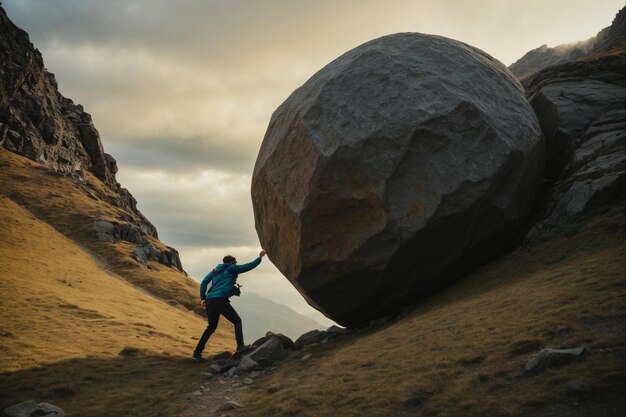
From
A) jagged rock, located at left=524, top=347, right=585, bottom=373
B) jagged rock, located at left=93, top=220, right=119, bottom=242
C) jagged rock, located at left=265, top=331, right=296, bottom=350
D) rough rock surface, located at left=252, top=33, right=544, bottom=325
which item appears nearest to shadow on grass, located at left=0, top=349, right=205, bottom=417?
jagged rock, located at left=265, top=331, right=296, bottom=350

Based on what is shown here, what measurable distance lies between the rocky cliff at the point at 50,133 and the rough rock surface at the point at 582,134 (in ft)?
229

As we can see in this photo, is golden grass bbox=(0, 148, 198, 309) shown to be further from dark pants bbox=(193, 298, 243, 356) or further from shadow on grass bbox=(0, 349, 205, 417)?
dark pants bbox=(193, 298, 243, 356)

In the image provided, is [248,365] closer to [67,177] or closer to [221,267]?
[221,267]

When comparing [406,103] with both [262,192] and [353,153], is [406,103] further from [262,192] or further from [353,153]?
[262,192]

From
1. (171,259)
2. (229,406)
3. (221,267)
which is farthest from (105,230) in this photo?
(229,406)

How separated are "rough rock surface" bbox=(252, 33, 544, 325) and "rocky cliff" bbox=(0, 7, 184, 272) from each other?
6673 cm

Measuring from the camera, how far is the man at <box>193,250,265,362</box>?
1714 cm

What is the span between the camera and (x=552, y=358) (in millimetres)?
8000

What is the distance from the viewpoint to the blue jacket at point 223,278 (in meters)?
17.3

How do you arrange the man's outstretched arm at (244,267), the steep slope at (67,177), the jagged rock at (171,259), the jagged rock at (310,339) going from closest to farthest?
the man's outstretched arm at (244,267) → the jagged rock at (310,339) → the steep slope at (67,177) → the jagged rock at (171,259)

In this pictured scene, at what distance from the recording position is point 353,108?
16219 millimetres

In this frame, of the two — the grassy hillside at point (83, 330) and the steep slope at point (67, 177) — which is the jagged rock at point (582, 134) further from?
the steep slope at point (67, 177)

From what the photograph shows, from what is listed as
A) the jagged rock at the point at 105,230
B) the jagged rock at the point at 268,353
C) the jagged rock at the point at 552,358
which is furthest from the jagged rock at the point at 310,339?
the jagged rock at the point at 105,230

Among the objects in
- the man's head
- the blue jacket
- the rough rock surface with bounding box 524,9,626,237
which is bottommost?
the blue jacket
